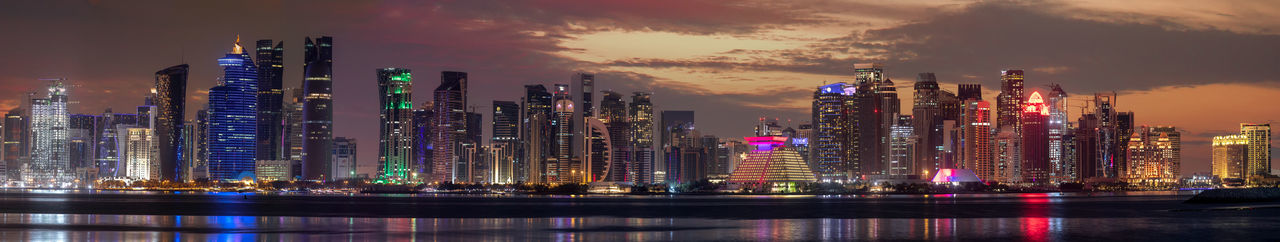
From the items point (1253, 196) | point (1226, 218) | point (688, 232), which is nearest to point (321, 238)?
point (688, 232)

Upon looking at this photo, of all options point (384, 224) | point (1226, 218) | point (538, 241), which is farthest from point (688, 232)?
point (1226, 218)

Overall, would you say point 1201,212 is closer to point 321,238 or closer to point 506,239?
point 506,239

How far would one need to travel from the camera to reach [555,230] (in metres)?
74.6

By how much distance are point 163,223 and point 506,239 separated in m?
33.8

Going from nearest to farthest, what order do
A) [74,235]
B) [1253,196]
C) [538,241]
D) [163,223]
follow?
[538,241]
[74,235]
[163,223]
[1253,196]

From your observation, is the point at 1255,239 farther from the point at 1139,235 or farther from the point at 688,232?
the point at 688,232

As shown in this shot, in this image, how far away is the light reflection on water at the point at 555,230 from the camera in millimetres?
66250

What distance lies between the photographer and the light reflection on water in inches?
2608

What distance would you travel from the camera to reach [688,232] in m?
73.6

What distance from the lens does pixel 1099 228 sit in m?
79.0

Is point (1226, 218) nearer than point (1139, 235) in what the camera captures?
No

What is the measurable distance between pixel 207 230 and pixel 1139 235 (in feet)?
188

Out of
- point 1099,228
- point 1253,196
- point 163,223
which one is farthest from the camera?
point 1253,196

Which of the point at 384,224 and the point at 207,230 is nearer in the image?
the point at 207,230
